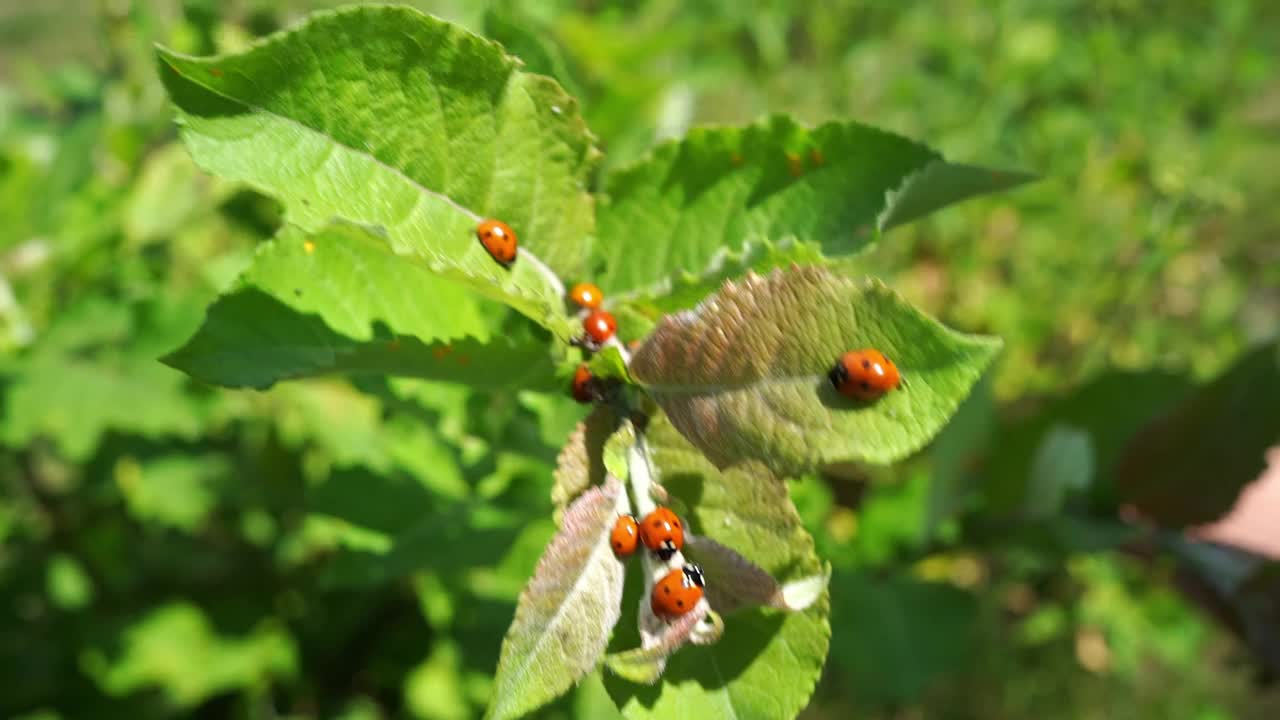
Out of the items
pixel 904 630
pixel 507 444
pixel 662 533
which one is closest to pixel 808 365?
pixel 662 533

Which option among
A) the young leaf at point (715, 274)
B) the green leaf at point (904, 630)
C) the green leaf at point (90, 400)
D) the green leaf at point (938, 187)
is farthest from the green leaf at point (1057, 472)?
the green leaf at point (90, 400)

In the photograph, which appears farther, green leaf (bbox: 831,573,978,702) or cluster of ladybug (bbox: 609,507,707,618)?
green leaf (bbox: 831,573,978,702)

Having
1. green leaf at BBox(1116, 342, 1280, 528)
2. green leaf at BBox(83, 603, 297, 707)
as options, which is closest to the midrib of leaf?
green leaf at BBox(1116, 342, 1280, 528)

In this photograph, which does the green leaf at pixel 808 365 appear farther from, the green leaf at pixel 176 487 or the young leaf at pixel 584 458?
the green leaf at pixel 176 487

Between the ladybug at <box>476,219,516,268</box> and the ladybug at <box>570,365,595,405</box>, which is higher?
the ladybug at <box>476,219,516,268</box>

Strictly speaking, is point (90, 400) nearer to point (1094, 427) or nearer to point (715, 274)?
point (715, 274)

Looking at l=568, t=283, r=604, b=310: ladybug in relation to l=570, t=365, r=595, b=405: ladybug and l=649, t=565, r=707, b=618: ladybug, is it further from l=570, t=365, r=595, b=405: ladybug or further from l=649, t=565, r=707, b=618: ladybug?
l=649, t=565, r=707, b=618: ladybug

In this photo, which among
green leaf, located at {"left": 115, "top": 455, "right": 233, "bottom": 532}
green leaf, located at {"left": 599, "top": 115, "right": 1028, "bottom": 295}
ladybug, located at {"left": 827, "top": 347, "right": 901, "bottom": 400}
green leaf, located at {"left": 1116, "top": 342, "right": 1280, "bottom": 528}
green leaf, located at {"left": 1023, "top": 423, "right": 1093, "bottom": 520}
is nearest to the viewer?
ladybug, located at {"left": 827, "top": 347, "right": 901, "bottom": 400}
